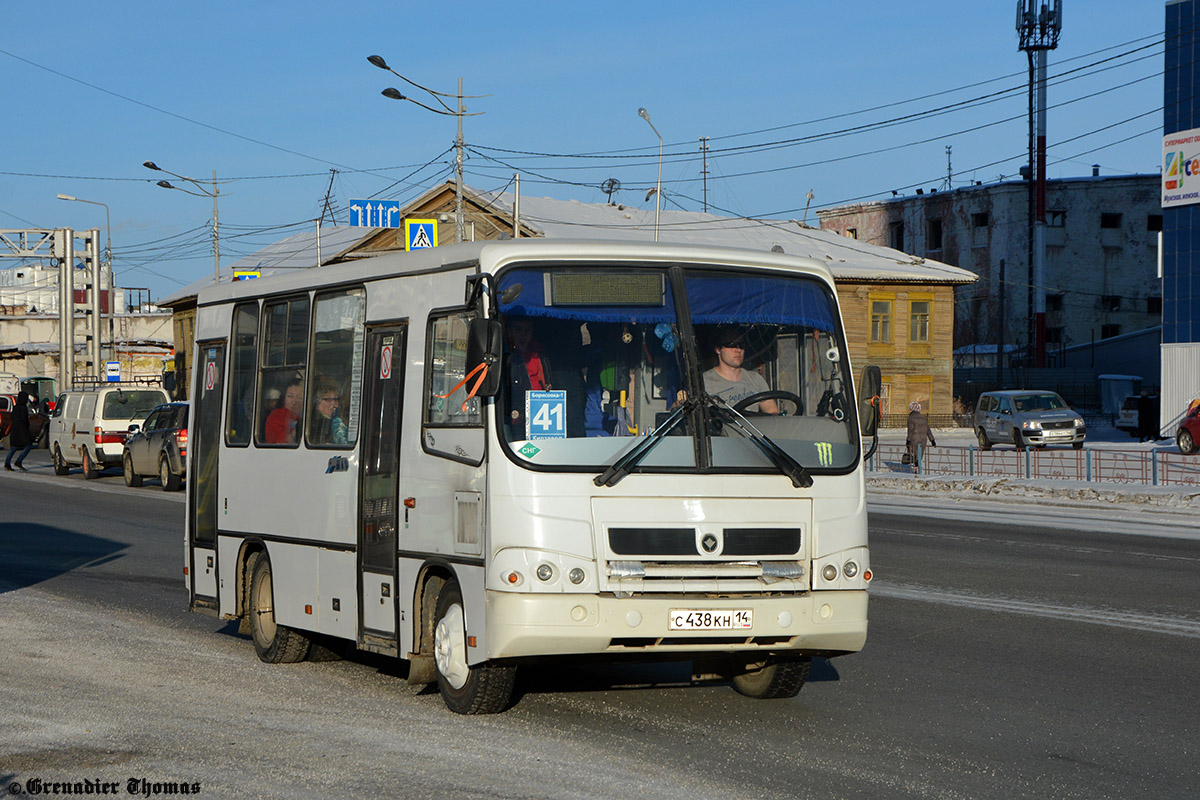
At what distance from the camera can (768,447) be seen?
7.75 metres

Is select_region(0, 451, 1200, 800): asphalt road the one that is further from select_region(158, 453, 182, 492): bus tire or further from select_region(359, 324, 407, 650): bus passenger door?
select_region(158, 453, 182, 492): bus tire

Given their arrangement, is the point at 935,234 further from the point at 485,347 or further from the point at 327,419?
the point at 485,347

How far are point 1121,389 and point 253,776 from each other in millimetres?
66337

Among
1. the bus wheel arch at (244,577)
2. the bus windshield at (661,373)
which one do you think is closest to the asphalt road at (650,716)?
the bus wheel arch at (244,577)

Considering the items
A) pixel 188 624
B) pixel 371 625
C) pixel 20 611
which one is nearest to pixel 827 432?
pixel 371 625

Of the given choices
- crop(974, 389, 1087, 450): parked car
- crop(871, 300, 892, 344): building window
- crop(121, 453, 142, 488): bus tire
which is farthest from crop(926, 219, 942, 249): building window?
crop(121, 453, 142, 488): bus tire

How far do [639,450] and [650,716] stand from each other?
145 centimetres

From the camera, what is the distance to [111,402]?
3322 cm

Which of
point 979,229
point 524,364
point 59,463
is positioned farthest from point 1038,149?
point 524,364

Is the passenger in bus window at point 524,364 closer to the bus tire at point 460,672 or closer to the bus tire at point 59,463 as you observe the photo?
the bus tire at point 460,672

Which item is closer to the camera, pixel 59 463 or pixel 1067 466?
pixel 1067 466

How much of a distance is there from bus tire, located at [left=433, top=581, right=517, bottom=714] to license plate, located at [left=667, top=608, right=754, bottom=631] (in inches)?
36.7

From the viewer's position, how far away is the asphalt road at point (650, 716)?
21.1 feet

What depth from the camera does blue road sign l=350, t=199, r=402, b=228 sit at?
3653cm
